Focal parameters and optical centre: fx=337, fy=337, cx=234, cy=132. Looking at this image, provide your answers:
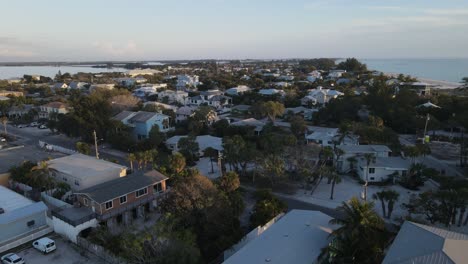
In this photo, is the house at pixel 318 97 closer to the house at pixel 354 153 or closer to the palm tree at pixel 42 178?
the house at pixel 354 153

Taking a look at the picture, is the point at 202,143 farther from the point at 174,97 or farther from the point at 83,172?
the point at 174,97

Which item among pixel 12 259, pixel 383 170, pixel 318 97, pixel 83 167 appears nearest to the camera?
pixel 12 259

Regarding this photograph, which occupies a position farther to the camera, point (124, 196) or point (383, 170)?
point (383, 170)

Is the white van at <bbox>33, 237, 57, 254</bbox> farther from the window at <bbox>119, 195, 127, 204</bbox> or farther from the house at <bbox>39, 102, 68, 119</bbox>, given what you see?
the house at <bbox>39, 102, 68, 119</bbox>

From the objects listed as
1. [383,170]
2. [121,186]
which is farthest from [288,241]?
[383,170]

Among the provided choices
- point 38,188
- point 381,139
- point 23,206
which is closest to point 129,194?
point 23,206
